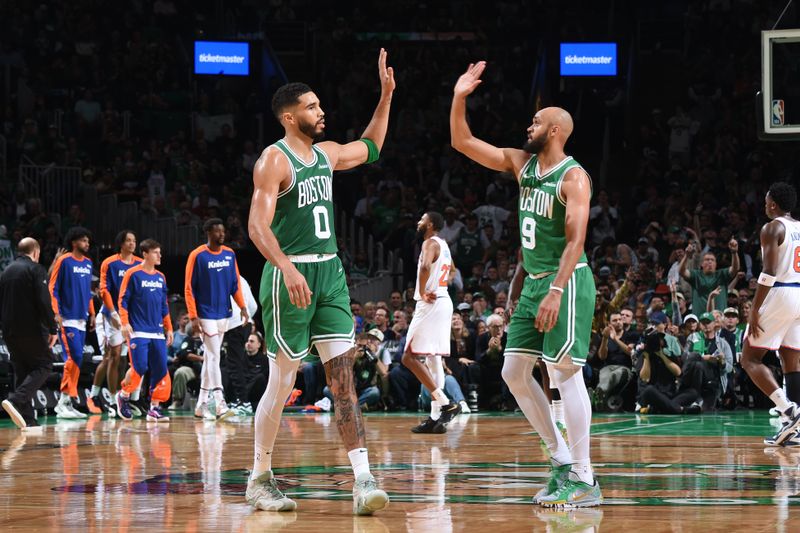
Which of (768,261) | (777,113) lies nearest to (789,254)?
(768,261)

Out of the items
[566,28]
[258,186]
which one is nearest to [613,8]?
[566,28]

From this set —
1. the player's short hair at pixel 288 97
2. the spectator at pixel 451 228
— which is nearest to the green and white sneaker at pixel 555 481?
the player's short hair at pixel 288 97

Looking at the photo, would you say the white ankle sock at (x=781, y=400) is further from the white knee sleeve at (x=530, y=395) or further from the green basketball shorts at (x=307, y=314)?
the green basketball shorts at (x=307, y=314)

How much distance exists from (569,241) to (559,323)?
1.57 ft

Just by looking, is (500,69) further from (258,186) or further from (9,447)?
(258,186)

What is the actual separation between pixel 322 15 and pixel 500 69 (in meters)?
4.77

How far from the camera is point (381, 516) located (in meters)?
6.30

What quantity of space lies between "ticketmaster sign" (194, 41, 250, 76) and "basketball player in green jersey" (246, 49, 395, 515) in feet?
63.8

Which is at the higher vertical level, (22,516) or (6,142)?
(6,142)

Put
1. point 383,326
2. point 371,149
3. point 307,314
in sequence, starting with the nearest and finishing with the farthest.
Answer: point 307,314 → point 371,149 → point 383,326

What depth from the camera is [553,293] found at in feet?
22.3

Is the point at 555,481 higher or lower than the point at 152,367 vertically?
higher

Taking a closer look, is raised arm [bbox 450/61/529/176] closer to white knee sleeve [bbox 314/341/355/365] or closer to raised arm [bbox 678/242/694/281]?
white knee sleeve [bbox 314/341/355/365]

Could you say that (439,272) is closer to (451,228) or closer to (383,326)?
(383,326)
